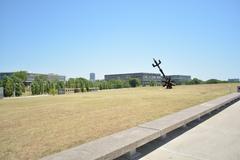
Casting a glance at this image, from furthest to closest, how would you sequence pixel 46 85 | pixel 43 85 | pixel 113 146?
pixel 46 85 < pixel 43 85 < pixel 113 146

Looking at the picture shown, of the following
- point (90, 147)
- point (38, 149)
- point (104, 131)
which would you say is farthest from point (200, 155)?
point (38, 149)

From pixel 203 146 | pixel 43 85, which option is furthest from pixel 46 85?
pixel 203 146

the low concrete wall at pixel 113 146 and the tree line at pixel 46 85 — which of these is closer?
the low concrete wall at pixel 113 146

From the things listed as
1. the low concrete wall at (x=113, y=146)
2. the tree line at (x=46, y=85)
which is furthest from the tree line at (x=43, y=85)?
the low concrete wall at (x=113, y=146)

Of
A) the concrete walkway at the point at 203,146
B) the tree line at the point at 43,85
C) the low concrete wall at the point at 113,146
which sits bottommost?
the concrete walkway at the point at 203,146

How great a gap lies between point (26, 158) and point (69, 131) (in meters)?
1.93

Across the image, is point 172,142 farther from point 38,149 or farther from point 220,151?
point 38,149

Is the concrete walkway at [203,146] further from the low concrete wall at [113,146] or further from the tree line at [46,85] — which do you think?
the tree line at [46,85]

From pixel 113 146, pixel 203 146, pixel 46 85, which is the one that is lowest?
pixel 203 146

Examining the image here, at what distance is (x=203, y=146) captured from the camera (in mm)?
4391

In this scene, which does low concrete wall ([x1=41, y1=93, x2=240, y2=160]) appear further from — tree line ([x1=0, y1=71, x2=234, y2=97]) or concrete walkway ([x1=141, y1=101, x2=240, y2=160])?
tree line ([x1=0, y1=71, x2=234, y2=97])

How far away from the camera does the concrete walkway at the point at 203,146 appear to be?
3.83 m

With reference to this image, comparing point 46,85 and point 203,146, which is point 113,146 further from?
point 46,85

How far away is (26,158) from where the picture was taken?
3527 mm
